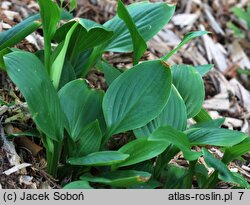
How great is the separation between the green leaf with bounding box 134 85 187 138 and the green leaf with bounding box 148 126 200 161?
22cm

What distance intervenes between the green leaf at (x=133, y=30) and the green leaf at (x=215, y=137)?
411 millimetres

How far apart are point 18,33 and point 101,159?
631 mm

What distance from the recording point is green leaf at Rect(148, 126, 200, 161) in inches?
69.1

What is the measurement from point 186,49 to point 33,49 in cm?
105

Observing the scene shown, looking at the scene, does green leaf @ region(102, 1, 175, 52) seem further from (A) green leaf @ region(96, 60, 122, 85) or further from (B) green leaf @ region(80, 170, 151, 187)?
(B) green leaf @ region(80, 170, 151, 187)

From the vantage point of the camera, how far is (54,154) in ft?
6.32

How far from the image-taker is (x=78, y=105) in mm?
1992

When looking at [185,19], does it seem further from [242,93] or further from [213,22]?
[242,93]

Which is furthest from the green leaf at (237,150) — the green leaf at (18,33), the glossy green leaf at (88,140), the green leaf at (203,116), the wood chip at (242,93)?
the wood chip at (242,93)

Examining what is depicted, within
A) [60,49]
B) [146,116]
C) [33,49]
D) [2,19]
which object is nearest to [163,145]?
[146,116]

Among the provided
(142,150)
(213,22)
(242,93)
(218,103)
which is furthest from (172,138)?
(213,22)

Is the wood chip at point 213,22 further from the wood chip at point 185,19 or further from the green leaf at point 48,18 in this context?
the green leaf at point 48,18

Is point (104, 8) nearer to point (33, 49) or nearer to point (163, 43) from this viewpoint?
point (163, 43)

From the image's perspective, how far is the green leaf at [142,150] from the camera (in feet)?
5.95
